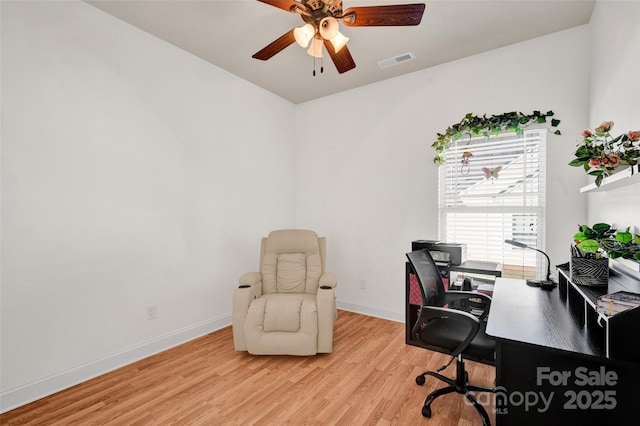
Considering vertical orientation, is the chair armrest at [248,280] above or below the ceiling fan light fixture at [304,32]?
below

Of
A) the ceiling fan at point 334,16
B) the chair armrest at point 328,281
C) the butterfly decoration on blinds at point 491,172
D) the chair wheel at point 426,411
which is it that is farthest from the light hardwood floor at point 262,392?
the ceiling fan at point 334,16

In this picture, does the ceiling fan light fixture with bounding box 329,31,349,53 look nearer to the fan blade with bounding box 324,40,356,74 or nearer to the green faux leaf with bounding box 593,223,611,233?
the fan blade with bounding box 324,40,356,74

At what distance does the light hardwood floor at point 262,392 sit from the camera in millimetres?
1808

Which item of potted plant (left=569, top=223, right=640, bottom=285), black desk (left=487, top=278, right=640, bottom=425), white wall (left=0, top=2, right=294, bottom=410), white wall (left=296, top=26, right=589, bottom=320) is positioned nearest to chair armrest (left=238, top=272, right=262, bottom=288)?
white wall (left=0, top=2, right=294, bottom=410)

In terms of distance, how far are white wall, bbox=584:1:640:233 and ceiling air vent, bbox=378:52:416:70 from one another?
1409mm

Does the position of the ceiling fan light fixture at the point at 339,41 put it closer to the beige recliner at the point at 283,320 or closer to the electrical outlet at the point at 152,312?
the beige recliner at the point at 283,320

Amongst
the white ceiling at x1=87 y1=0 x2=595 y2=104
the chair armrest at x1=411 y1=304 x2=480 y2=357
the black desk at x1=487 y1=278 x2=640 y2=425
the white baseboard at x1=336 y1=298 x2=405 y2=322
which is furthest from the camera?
the white baseboard at x1=336 y1=298 x2=405 y2=322

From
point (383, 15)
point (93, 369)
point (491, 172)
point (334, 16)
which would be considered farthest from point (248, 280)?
point (491, 172)

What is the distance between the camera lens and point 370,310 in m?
3.60

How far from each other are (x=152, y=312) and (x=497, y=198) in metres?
3.47

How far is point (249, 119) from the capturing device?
3.62m

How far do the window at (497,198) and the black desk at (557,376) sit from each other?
1.45 meters

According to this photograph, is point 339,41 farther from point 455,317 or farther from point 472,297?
point 472,297

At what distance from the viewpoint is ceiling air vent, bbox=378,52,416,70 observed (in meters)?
2.96
